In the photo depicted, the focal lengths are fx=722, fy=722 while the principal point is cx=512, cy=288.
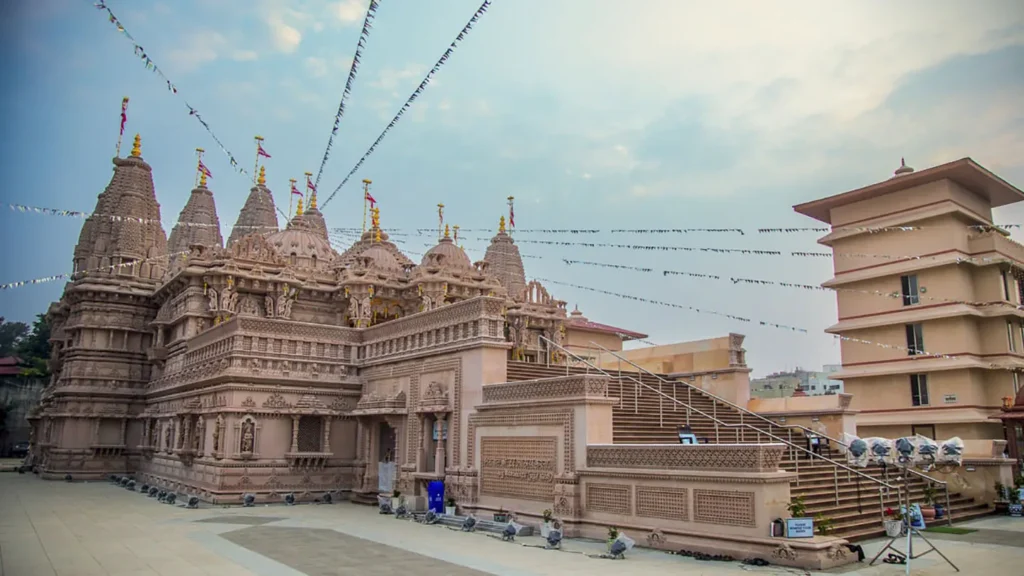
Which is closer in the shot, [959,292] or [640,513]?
[640,513]

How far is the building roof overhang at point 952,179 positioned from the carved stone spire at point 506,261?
645 inches

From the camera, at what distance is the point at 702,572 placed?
37.0 ft

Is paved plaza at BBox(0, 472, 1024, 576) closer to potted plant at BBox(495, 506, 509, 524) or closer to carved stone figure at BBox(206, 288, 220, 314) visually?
potted plant at BBox(495, 506, 509, 524)

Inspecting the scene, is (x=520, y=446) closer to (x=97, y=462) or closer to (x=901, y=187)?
(x=901, y=187)

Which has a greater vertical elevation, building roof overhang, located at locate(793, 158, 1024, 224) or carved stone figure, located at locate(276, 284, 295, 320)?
building roof overhang, located at locate(793, 158, 1024, 224)

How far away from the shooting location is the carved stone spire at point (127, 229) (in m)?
37.3

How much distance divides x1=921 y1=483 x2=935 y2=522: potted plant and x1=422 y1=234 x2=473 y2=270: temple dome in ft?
61.9

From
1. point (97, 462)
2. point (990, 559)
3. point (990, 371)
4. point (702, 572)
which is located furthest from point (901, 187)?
point (97, 462)

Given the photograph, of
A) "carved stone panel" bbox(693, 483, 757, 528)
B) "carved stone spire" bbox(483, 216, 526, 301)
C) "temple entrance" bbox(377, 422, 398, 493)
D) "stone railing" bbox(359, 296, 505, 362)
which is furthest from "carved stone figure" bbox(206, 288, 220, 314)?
"carved stone panel" bbox(693, 483, 757, 528)

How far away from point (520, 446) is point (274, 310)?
15094 mm

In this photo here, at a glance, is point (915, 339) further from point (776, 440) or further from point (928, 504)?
point (776, 440)

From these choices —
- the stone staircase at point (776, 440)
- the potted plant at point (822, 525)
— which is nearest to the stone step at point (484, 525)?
the stone staircase at point (776, 440)

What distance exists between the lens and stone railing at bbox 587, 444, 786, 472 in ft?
41.0

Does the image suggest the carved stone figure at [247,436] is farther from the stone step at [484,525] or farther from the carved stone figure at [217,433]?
the stone step at [484,525]
